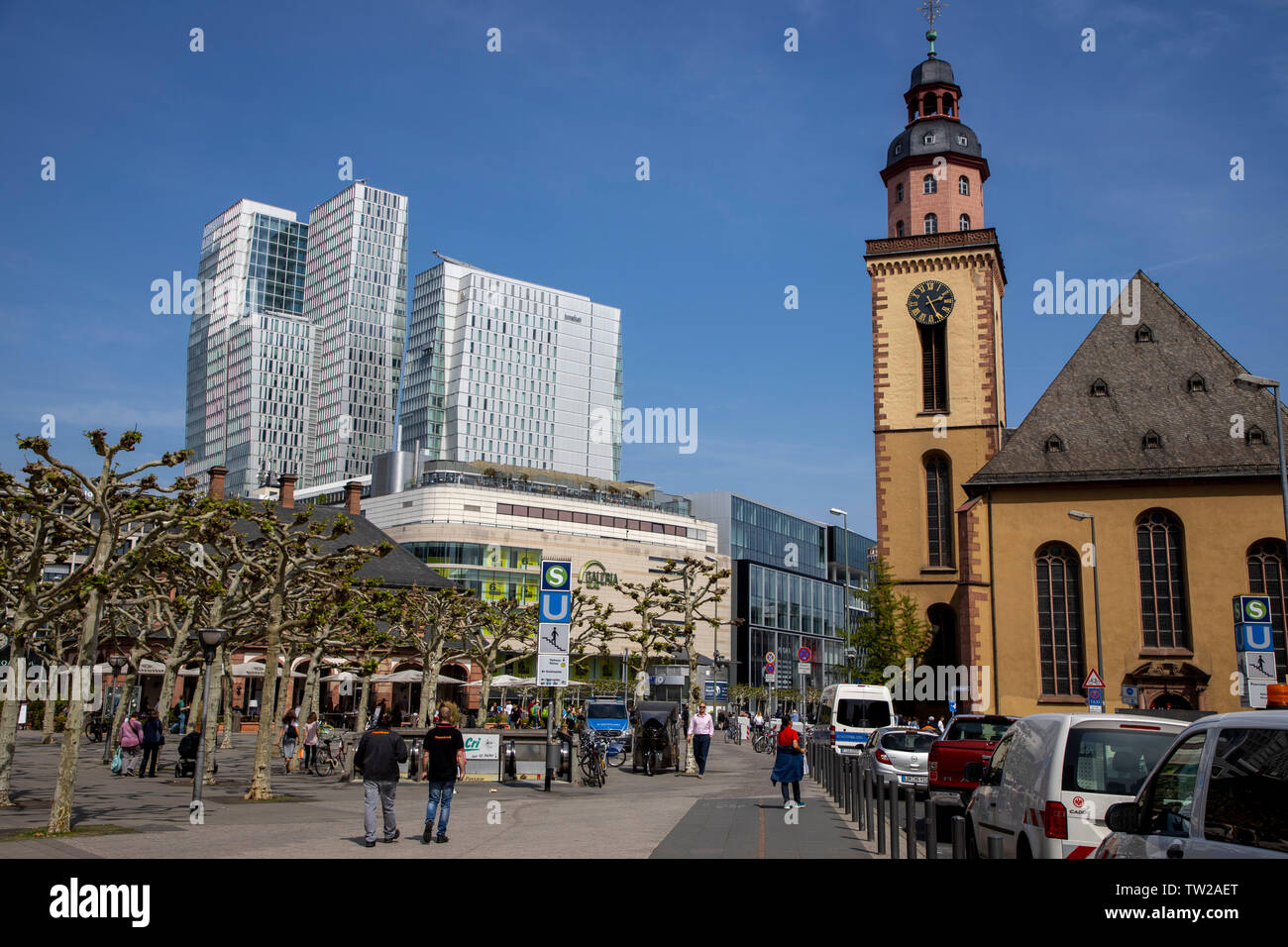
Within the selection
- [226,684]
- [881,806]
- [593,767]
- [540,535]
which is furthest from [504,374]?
[881,806]

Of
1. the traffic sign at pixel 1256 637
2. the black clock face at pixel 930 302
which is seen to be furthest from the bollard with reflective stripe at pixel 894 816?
the black clock face at pixel 930 302

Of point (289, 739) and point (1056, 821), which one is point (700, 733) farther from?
point (1056, 821)

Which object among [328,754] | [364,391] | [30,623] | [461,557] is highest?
[364,391]

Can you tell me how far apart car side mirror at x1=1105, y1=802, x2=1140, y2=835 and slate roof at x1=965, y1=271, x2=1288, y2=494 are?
1626 inches

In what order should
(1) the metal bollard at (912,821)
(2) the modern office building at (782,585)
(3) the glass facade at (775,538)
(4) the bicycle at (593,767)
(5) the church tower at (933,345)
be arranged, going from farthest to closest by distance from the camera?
(3) the glass facade at (775,538)
(2) the modern office building at (782,585)
(5) the church tower at (933,345)
(4) the bicycle at (593,767)
(1) the metal bollard at (912,821)

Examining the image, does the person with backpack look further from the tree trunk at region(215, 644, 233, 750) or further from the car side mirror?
the car side mirror

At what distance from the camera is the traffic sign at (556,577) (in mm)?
23844

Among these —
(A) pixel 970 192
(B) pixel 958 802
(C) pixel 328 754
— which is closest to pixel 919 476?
(A) pixel 970 192

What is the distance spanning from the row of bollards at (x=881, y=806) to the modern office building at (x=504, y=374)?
500 ft

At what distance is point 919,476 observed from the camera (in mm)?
51312

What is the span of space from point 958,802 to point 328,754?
20.2 meters

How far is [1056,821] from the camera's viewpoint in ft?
30.6

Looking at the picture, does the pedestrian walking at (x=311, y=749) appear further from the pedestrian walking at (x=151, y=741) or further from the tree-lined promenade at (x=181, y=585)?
the pedestrian walking at (x=151, y=741)
